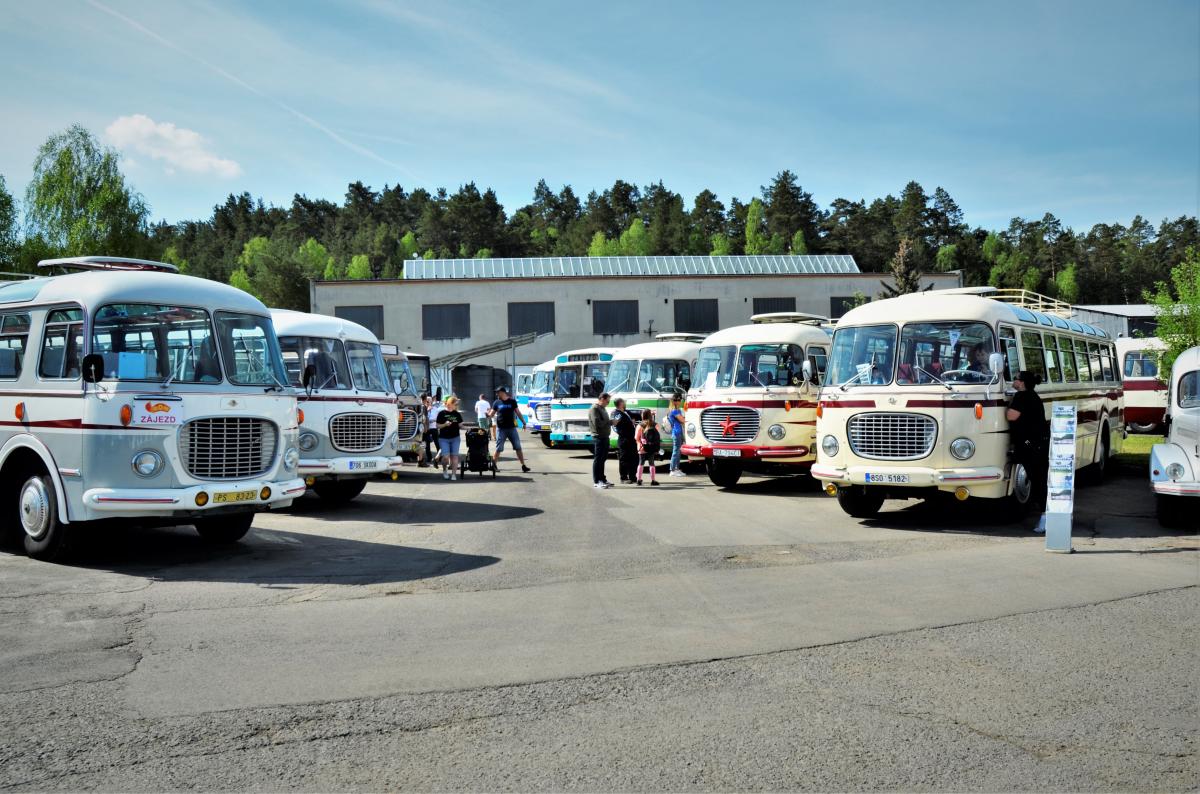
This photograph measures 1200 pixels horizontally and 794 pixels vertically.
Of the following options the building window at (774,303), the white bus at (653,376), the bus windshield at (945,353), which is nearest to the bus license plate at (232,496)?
the bus windshield at (945,353)

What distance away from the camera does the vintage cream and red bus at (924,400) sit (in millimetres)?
13336

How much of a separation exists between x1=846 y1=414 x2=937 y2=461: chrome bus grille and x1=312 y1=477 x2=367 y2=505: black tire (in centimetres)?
817

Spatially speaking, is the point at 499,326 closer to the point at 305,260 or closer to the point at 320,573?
the point at 320,573

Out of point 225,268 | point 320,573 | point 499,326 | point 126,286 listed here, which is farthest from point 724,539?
point 225,268

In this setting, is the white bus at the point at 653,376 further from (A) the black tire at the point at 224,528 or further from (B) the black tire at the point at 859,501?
(A) the black tire at the point at 224,528

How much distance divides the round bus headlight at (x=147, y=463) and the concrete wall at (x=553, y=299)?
1797 inches

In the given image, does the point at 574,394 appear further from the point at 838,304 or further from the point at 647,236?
the point at 647,236

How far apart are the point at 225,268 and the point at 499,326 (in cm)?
8994

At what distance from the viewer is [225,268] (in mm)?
133750

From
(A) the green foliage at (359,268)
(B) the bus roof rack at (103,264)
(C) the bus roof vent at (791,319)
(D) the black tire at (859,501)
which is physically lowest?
(D) the black tire at (859,501)

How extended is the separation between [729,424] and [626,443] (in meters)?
2.53

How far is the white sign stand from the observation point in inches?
448

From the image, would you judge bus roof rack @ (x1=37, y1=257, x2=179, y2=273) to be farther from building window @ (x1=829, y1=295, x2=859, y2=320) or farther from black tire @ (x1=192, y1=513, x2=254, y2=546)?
building window @ (x1=829, y1=295, x2=859, y2=320)

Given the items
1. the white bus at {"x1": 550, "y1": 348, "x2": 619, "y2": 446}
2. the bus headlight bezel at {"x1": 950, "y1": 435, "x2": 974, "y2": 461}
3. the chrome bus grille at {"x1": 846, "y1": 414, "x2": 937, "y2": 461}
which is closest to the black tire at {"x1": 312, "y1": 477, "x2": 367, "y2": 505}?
the chrome bus grille at {"x1": 846, "y1": 414, "x2": 937, "y2": 461}
